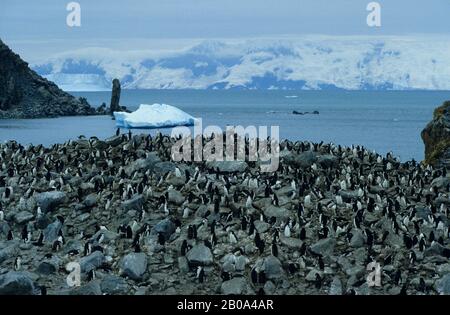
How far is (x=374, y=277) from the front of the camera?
19125 mm

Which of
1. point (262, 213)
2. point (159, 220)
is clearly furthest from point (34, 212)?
point (262, 213)

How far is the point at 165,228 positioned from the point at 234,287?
371cm

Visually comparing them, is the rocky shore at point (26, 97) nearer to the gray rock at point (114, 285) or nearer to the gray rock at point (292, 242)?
the gray rock at point (292, 242)

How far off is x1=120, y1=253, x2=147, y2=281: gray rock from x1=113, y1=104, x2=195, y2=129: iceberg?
62808 millimetres

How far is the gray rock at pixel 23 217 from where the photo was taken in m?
23.1

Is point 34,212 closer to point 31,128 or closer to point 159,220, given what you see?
point 159,220

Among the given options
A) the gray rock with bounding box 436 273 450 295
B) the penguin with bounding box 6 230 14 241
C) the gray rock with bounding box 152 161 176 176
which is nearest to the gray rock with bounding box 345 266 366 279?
the gray rock with bounding box 436 273 450 295

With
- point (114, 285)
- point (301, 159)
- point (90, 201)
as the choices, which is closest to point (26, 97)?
point (301, 159)

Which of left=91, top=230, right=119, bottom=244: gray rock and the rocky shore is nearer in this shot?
left=91, top=230, right=119, bottom=244: gray rock

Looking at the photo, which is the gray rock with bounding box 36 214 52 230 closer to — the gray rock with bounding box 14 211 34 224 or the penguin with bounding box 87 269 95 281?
the gray rock with bounding box 14 211 34 224

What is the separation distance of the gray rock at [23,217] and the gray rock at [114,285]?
5.07 meters

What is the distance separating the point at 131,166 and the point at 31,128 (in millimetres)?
73040

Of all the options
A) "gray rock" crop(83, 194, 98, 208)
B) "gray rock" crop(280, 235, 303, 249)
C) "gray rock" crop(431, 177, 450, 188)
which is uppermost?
"gray rock" crop(431, 177, 450, 188)

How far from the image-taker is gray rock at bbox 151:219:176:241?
21531 millimetres
